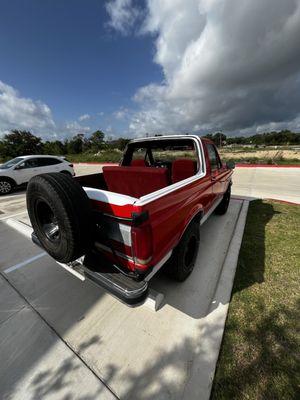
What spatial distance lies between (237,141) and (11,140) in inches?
4273

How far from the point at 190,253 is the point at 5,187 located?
825 cm

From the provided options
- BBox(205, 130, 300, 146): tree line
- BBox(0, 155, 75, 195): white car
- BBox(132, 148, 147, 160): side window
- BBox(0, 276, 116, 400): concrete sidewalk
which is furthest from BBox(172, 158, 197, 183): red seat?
BBox(205, 130, 300, 146): tree line

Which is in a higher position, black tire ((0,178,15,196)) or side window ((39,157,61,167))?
side window ((39,157,61,167))

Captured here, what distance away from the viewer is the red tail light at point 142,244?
5.36 ft

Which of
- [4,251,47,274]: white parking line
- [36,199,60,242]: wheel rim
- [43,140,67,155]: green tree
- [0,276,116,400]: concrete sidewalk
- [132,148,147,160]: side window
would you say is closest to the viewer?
[0,276,116,400]: concrete sidewalk

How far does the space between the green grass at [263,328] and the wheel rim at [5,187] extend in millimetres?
8686

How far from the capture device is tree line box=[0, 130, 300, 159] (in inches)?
1620

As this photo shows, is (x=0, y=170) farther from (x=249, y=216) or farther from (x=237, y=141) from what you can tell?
(x=237, y=141)

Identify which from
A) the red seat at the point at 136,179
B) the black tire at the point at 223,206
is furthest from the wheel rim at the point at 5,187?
the black tire at the point at 223,206

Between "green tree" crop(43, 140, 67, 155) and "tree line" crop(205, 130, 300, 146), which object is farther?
"tree line" crop(205, 130, 300, 146)

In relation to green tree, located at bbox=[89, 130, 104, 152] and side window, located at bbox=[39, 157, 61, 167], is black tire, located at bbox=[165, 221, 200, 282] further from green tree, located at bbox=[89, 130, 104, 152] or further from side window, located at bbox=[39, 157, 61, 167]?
green tree, located at bbox=[89, 130, 104, 152]

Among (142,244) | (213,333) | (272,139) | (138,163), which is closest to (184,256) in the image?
(213,333)

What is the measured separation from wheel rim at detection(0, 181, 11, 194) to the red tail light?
27.7 ft

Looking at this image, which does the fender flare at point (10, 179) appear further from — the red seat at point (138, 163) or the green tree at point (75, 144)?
the green tree at point (75, 144)
